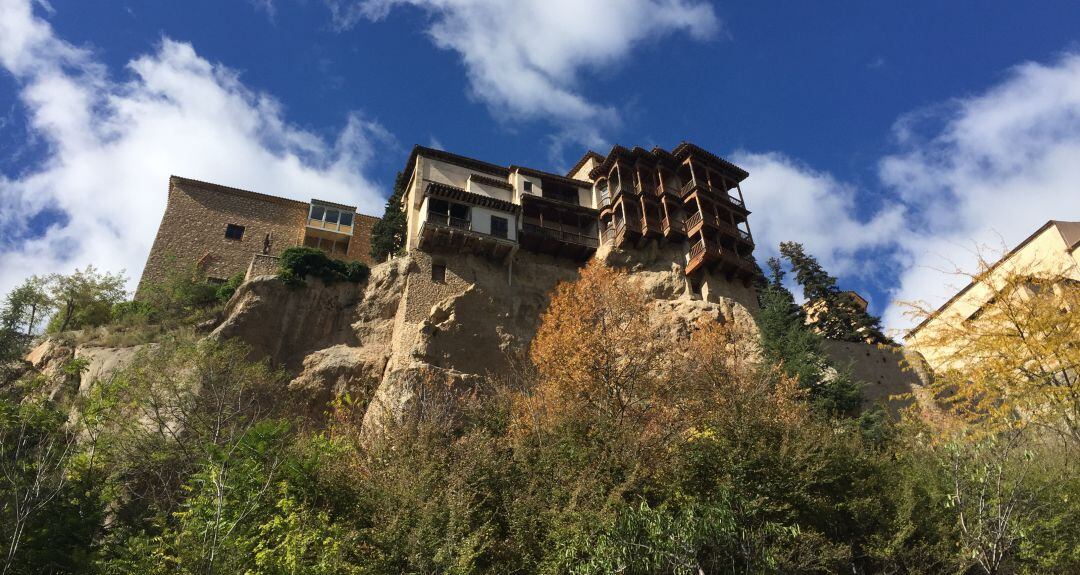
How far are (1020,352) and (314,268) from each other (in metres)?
25.4

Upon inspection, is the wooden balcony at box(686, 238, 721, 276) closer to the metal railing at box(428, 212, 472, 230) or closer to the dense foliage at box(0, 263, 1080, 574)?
the metal railing at box(428, 212, 472, 230)

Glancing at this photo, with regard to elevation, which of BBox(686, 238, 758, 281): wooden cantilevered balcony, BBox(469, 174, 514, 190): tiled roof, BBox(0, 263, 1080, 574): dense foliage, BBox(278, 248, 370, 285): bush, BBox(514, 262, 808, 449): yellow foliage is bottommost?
BBox(0, 263, 1080, 574): dense foliage

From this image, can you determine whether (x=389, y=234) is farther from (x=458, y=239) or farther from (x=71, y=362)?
(x=71, y=362)

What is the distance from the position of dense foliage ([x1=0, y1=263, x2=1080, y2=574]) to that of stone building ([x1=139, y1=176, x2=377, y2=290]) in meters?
14.3

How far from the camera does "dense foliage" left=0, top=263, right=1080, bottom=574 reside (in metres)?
10.9

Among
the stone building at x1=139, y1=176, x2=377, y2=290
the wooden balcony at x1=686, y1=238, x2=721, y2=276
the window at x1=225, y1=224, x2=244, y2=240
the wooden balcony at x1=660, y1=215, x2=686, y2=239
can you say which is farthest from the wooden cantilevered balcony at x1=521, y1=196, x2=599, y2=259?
the window at x1=225, y1=224, x2=244, y2=240

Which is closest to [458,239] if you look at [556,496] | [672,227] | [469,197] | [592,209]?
[469,197]

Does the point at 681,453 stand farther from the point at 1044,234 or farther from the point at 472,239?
the point at 1044,234

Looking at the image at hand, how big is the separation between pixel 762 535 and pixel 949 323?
18.5ft

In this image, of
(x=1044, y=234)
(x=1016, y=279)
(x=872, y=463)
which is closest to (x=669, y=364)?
(x=872, y=463)

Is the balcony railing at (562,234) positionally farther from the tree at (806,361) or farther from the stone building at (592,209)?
the tree at (806,361)

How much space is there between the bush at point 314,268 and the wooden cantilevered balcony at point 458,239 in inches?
131

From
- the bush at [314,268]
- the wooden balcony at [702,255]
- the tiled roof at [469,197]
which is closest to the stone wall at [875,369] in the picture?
the wooden balcony at [702,255]

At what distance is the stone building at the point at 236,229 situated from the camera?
3106cm
